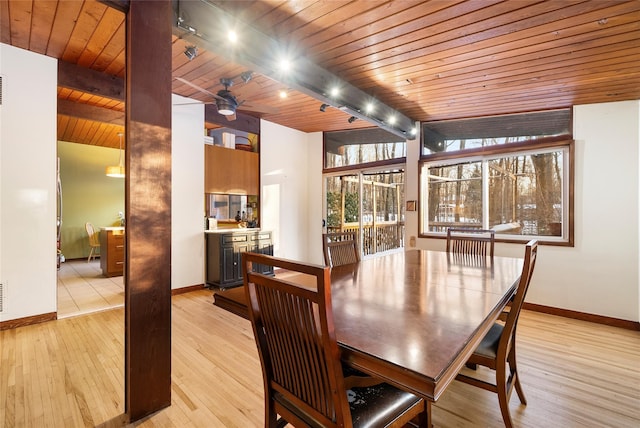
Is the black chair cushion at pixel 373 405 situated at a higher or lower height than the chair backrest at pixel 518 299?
lower

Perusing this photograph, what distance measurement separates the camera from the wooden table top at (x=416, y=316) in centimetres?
88

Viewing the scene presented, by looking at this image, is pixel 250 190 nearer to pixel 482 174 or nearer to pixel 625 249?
pixel 482 174

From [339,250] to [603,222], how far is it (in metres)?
3.25

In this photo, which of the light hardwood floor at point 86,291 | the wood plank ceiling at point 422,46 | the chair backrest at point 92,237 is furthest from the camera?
the chair backrest at point 92,237

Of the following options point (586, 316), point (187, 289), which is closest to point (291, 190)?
point (187, 289)

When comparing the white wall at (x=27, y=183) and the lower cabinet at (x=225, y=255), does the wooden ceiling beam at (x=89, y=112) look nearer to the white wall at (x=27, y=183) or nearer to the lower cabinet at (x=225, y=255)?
the white wall at (x=27, y=183)

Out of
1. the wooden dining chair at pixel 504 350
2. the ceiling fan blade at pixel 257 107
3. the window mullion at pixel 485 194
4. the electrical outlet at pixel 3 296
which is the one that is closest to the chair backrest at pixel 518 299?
the wooden dining chair at pixel 504 350

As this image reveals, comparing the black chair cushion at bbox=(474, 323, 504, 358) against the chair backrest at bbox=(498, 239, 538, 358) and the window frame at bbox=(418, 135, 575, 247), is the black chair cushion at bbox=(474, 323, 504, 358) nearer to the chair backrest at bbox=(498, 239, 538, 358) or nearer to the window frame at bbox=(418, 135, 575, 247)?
the chair backrest at bbox=(498, 239, 538, 358)

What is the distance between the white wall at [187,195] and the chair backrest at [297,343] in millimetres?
3422

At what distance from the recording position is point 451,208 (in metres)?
4.70

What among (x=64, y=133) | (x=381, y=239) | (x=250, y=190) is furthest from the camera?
(x=381, y=239)

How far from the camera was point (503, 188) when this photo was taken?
4.21 m

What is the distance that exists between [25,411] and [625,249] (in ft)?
18.0

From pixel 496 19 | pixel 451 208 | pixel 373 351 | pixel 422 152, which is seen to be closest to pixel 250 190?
pixel 422 152
